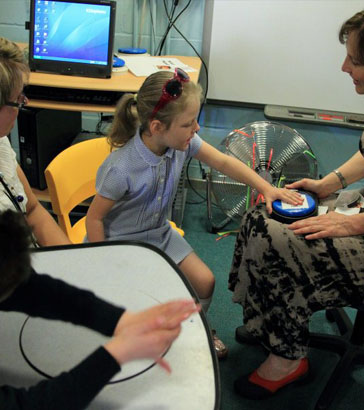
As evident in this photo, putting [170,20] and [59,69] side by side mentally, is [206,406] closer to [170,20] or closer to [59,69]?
[59,69]

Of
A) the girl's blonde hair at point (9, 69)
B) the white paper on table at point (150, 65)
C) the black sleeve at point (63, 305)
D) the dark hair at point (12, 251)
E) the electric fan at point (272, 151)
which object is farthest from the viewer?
the white paper on table at point (150, 65)

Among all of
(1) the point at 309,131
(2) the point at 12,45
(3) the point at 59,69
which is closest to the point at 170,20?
(3) the point at 59,69

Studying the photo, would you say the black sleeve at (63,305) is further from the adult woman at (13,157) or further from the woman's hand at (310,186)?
the woman's hand at (310,186)

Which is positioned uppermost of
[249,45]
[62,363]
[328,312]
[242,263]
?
[249,45]

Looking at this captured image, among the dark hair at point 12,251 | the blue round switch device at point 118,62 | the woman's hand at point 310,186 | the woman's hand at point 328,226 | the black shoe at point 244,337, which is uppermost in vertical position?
the blue round switch device at point 118,62

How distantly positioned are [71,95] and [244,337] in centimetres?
133

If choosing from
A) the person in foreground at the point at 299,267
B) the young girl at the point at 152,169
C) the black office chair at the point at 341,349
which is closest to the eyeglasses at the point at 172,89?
the young girl at the point at 152,169

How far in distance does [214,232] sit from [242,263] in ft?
3.62

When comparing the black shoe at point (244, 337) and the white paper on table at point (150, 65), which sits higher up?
the white paper on table at point (150, 65)

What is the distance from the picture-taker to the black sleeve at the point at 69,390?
Result: 623 millimetres

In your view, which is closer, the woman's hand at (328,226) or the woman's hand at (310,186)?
the woman's hand at (328,226)

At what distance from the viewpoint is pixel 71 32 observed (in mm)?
2086

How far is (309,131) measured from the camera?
8.40 ft

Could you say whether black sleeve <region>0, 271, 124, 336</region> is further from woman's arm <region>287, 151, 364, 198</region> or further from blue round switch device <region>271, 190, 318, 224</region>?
woman's arm <region>287, 151, 364, 198</region>
